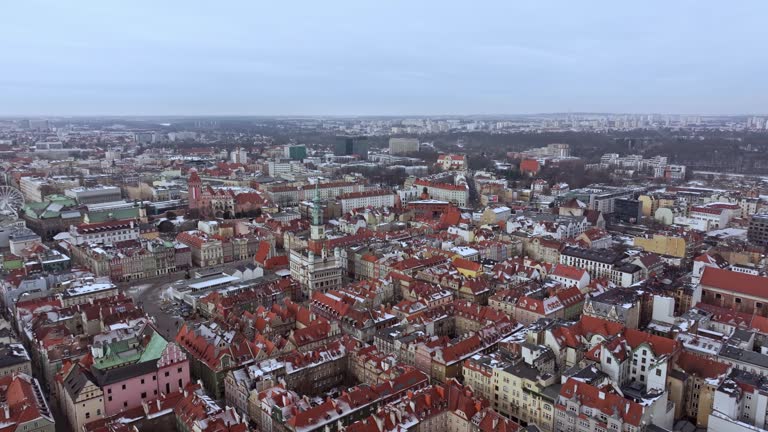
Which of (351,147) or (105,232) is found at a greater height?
(351,147)

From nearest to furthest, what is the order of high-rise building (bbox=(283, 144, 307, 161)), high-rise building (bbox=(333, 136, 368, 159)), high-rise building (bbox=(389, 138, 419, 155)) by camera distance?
high-rise building (bbox=(283, 144, 307, 161))
high-rise building (bbox=(333, 136, 368, 159))
high-rise building (bbox=(389, 138, 419, 155))

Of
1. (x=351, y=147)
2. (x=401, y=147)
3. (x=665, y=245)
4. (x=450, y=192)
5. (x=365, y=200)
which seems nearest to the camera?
(x=665, y=245)

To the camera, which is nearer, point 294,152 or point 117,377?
point 117,377

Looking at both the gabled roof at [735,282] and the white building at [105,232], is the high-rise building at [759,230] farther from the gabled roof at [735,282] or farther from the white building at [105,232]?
the white building at [105,232]

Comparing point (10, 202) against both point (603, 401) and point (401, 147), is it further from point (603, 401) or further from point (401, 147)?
point (401, 147)

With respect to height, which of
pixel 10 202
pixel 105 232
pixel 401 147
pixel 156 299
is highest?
pixel 401 147

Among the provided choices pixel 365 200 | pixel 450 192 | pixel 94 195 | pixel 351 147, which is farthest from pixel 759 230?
pixel 351 147

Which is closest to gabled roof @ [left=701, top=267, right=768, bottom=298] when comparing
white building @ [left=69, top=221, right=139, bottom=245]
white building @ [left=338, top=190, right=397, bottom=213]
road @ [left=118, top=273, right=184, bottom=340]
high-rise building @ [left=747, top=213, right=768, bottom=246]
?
high-rise building @ [left=747, top=213, right=768, bottom=246]

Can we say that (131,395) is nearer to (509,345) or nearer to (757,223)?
(509,345)

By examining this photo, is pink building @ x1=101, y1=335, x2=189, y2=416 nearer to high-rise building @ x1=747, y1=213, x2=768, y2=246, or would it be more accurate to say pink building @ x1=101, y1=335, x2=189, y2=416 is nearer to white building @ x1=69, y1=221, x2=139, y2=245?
white building @ x1=69, y1=221, x2=139, y2=245
